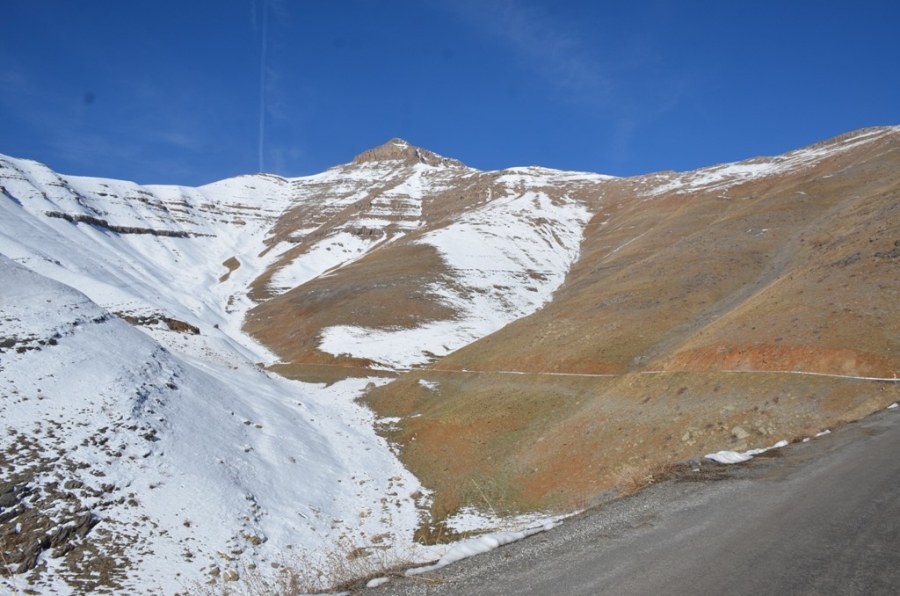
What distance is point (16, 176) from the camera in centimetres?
13650

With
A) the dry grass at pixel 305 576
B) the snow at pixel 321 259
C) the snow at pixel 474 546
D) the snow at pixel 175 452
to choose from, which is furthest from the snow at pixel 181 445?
the snow at pixel 321 259

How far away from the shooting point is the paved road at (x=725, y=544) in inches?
266

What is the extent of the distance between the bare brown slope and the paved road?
5489 millimetres

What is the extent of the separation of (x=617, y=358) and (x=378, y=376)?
25847mm

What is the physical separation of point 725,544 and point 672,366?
21916mm

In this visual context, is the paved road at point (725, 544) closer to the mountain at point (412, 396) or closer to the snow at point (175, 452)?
the mountain at point (412, 396)

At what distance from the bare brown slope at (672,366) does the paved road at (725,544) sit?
5.49 m

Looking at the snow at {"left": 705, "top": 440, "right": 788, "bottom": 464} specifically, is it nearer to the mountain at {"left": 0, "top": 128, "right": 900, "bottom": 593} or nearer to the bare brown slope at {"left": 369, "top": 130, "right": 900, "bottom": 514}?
the mountain at {"left": 0, "top": 128, "right": 900, "bottom": 593}

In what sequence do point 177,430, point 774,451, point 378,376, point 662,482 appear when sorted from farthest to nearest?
point 378,376 < point 177,430 < point 774,451 < point 662,482

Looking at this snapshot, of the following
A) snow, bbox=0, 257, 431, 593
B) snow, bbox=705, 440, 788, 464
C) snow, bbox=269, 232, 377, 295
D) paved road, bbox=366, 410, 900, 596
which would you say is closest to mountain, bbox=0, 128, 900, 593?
snow, bbox=0, 257, 431, 593

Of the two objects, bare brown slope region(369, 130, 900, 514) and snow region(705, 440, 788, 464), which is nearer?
snow region(705, 440, 788, 464)

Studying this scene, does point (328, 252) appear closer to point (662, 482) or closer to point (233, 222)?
point (233, 222)

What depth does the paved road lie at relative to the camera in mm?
6758

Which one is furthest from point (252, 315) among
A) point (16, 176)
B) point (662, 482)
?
point (16, 176)
